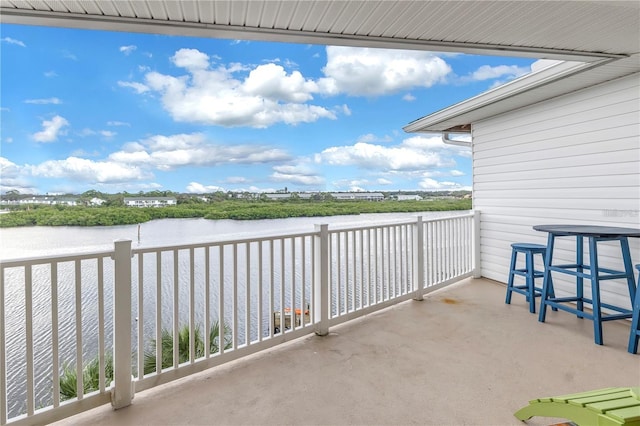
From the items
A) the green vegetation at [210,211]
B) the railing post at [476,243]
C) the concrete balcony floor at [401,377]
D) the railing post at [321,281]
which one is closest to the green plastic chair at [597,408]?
the concrete balcony floor at [401,377]

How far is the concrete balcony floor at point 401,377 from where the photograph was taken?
6.25 feet

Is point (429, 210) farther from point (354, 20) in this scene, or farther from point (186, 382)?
point (186, 382)

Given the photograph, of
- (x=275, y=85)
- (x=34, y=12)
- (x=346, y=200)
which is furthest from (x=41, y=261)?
(x=275, y=85)

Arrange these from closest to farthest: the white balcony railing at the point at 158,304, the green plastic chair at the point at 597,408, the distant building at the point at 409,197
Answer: the green plastic chair at the point at 597,408 < the white balcony railing at the point at 158,304 < the distant building at the point at 409,197

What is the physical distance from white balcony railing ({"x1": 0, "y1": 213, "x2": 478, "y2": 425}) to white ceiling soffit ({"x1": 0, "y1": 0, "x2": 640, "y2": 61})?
1.43m

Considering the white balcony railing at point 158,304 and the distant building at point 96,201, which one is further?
the distant building at point 96,201

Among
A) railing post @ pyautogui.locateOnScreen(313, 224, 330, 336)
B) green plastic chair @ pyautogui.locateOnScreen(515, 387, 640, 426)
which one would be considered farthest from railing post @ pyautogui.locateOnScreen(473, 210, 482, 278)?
green plastic chair @ pyautogui.locateOnScreen(515, 387, 640, 426)

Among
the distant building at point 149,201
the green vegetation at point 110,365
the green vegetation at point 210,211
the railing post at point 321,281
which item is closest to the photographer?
the green vegetation at point 110,365

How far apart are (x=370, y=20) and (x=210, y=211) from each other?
2.42 m

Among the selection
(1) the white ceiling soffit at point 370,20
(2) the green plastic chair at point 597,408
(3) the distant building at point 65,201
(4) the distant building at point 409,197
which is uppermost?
(1) the white ceiling soffit at point 370,20

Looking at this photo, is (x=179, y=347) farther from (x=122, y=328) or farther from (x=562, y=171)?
(x=562, y=171)

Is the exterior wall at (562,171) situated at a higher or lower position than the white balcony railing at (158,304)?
higher

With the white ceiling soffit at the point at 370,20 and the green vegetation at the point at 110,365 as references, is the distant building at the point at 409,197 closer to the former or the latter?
the white ceiling soffit at the point at 370,20

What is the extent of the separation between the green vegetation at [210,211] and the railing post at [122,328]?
904 mm
